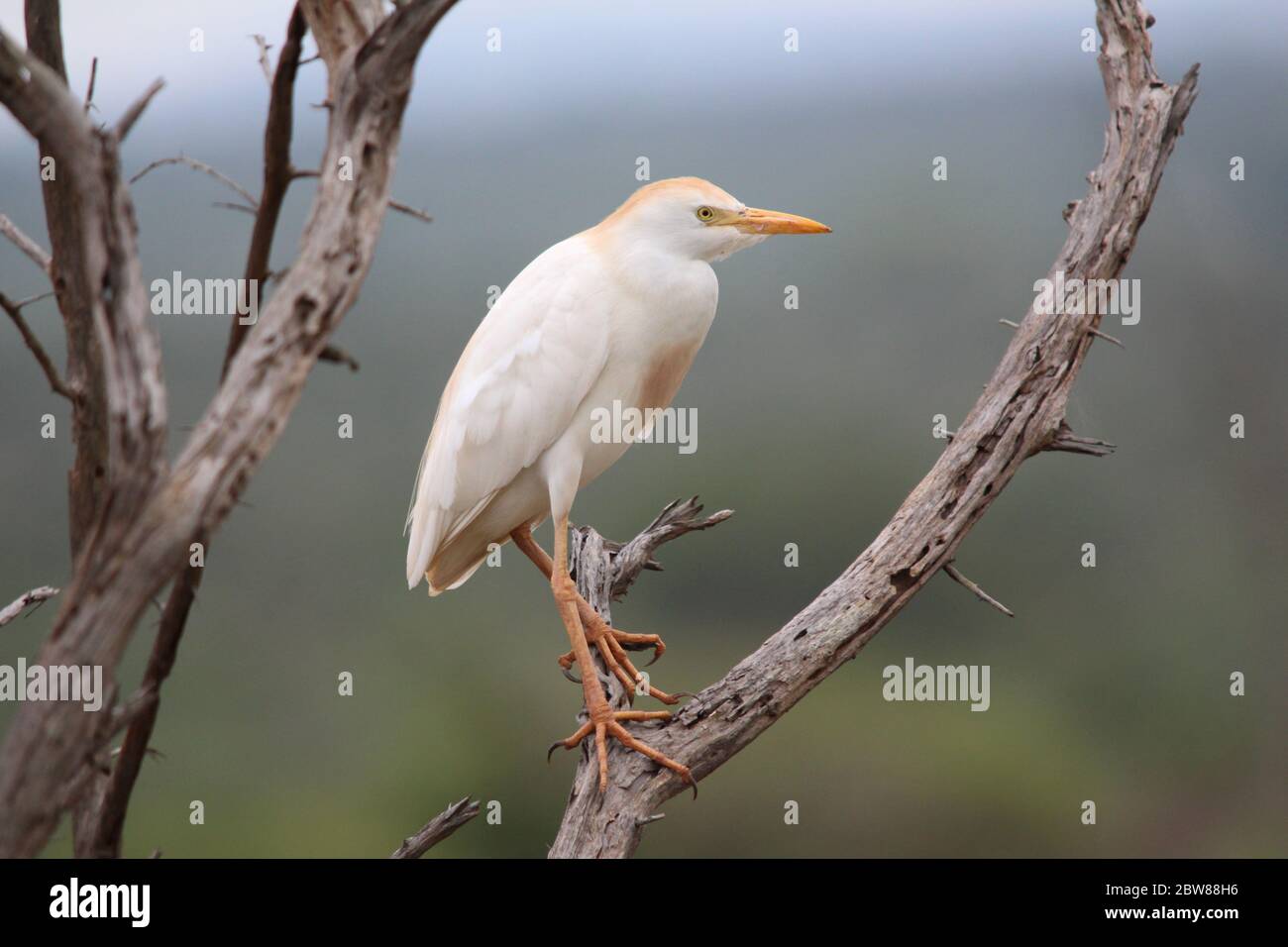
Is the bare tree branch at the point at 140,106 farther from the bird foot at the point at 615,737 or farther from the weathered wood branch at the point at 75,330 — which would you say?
the bird foot at the point at 615,737

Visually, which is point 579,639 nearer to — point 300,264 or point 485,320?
point 485,320

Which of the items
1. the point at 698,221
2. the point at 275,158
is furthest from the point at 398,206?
the point at 698,221

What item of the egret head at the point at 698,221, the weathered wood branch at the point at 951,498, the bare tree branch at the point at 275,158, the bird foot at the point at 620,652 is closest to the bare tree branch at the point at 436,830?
the weathered wood branch at the point at 951,498

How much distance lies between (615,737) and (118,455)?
1.23 metres

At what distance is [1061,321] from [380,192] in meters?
1.50

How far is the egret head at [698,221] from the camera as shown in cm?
229

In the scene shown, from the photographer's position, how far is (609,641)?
244cm

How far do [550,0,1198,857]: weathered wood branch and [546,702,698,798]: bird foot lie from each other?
0.02 m

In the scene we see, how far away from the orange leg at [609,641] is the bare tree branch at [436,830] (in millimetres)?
420

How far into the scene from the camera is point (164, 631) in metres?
1.61

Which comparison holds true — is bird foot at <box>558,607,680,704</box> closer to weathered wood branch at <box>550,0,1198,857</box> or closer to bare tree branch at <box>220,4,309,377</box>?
weathered wood branch at <box>550,0,1198,857</box>

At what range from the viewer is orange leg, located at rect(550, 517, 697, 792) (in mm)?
2115

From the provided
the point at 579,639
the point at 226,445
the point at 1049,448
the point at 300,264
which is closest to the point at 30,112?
the point at 300,264

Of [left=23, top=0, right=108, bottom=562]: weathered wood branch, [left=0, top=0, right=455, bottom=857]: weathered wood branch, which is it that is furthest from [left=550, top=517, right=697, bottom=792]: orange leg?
[left=0, top=0, right=455, bottom=857]: weathered wood branch
